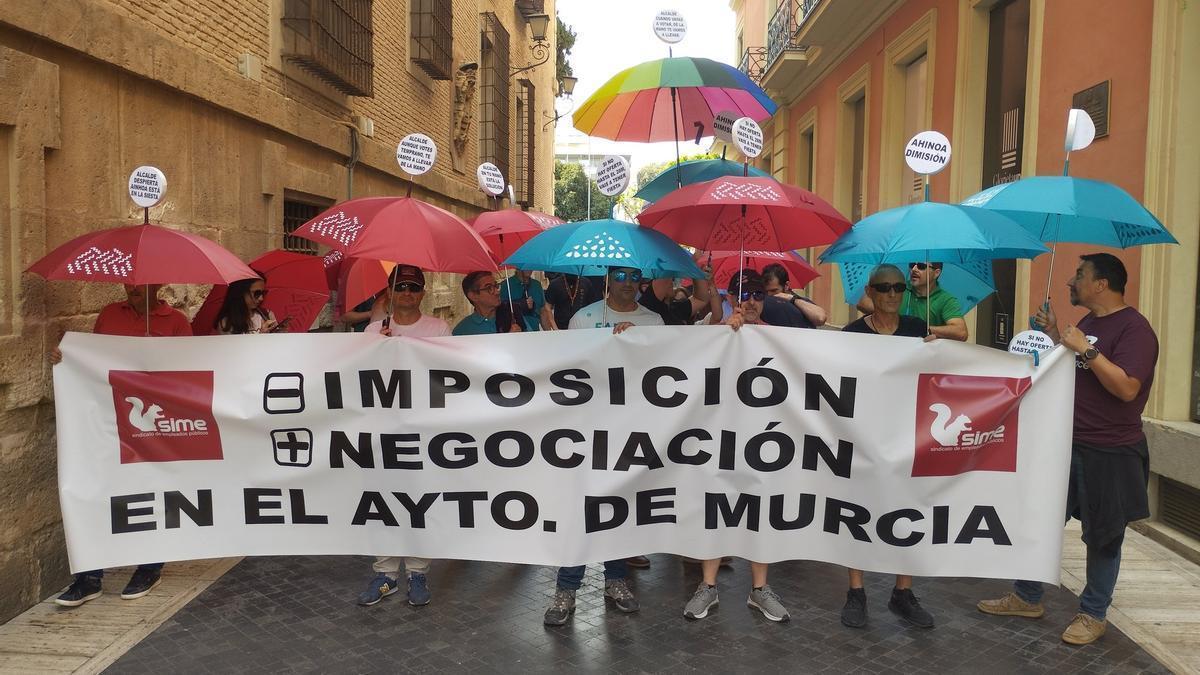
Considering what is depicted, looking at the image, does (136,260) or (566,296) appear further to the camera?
(566,296)

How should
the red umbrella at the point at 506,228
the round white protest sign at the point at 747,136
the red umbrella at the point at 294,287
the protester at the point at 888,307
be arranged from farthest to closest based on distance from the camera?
the red umbrella at the point at 506,228 → the red umbrella at the point at 294,287 → the round white protest sign at the point at 747,136 → the protester at the point at 888,307

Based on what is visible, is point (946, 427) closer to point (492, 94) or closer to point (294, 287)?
point (294, 287)

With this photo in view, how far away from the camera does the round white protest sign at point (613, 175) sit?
16.8 ft

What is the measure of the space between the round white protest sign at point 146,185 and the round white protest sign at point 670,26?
9.48 feet

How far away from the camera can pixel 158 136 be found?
593 cm

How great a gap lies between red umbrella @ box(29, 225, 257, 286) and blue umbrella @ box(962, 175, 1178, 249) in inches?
145

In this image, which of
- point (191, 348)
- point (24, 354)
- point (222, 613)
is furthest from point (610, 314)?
point (24, 354)

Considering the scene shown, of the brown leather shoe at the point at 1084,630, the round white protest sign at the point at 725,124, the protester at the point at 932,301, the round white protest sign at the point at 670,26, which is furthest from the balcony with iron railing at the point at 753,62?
the brown leather shoe at the point at 1084,630

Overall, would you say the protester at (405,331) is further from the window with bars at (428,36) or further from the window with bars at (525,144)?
the window with bars at (525,144)

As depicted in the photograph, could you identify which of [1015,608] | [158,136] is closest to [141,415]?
[158,136]

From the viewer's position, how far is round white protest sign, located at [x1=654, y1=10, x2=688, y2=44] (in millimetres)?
5625

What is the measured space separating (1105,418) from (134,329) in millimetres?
4705

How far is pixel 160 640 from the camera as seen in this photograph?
13.8 feet

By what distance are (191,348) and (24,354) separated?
85 cm
